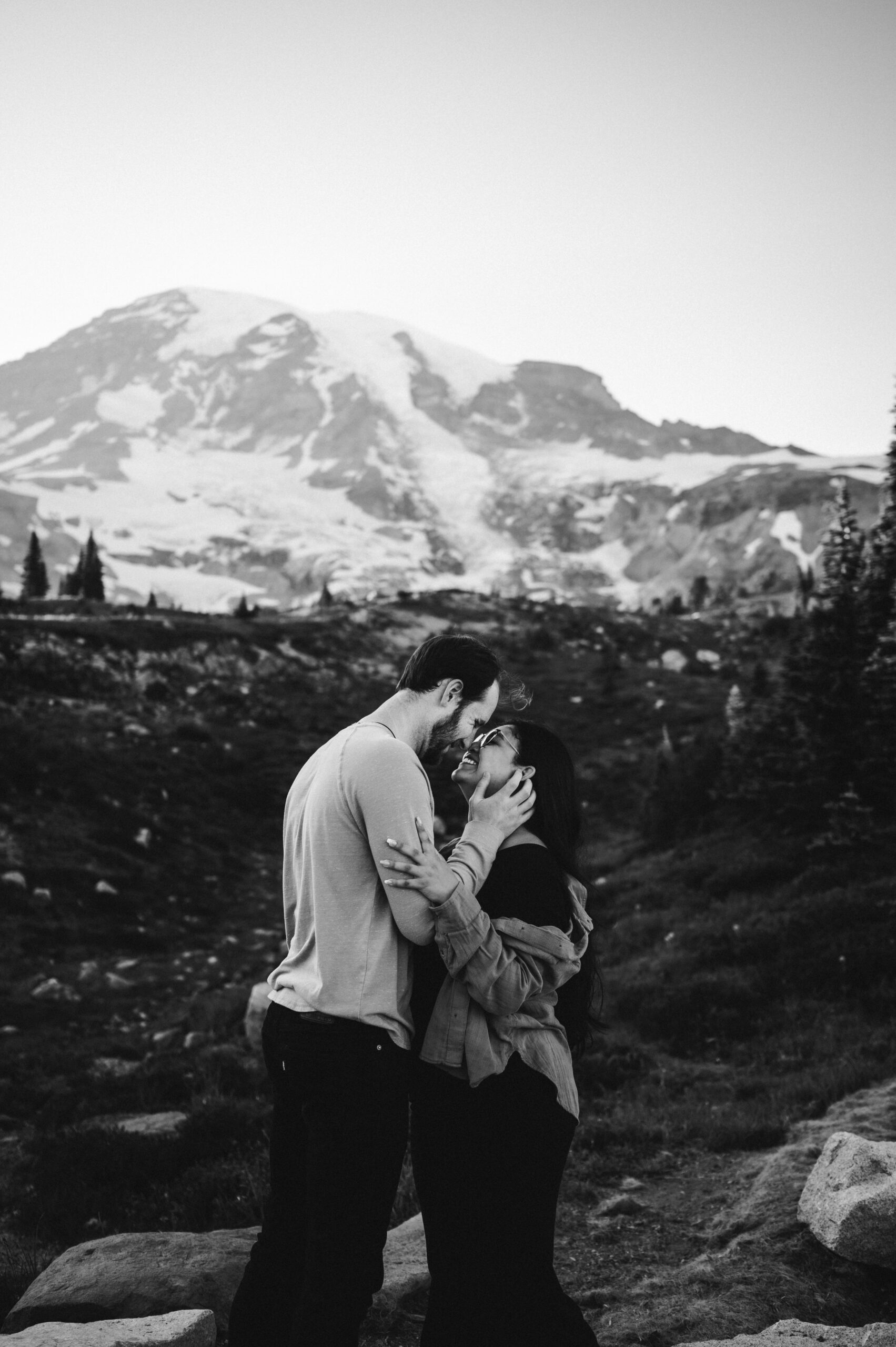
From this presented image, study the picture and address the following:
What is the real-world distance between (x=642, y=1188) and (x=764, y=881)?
9.55 metres

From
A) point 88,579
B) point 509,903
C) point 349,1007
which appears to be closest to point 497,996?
point 509,903

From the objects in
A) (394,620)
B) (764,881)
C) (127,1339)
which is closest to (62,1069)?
(127,1339)

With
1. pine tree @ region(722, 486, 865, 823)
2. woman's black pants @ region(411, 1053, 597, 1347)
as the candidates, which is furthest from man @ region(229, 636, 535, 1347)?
pine tree @ region(722, 486, 865, 823)

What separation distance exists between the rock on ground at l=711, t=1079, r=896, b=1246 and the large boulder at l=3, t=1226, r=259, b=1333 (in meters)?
2.95

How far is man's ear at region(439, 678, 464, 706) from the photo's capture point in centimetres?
389

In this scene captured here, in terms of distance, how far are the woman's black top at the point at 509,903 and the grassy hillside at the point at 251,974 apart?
85.5 inches

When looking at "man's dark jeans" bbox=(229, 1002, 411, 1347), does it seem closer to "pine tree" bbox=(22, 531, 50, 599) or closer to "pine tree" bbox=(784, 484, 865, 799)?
"pine tree" bbox=(784, 484, 865, 799)

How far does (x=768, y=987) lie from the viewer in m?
11.3

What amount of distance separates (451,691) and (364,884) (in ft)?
2.86

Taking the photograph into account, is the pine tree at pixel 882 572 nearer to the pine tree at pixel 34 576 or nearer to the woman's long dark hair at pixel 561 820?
the woman's long dark hair at pixel 561 820

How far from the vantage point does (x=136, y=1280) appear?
469cm

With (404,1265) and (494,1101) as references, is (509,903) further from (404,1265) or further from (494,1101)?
(404,1265)

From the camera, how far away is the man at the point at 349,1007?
3.36 metres

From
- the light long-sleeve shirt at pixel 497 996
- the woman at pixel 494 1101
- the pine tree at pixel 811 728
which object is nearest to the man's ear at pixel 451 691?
the woman at pixel 494 1101
